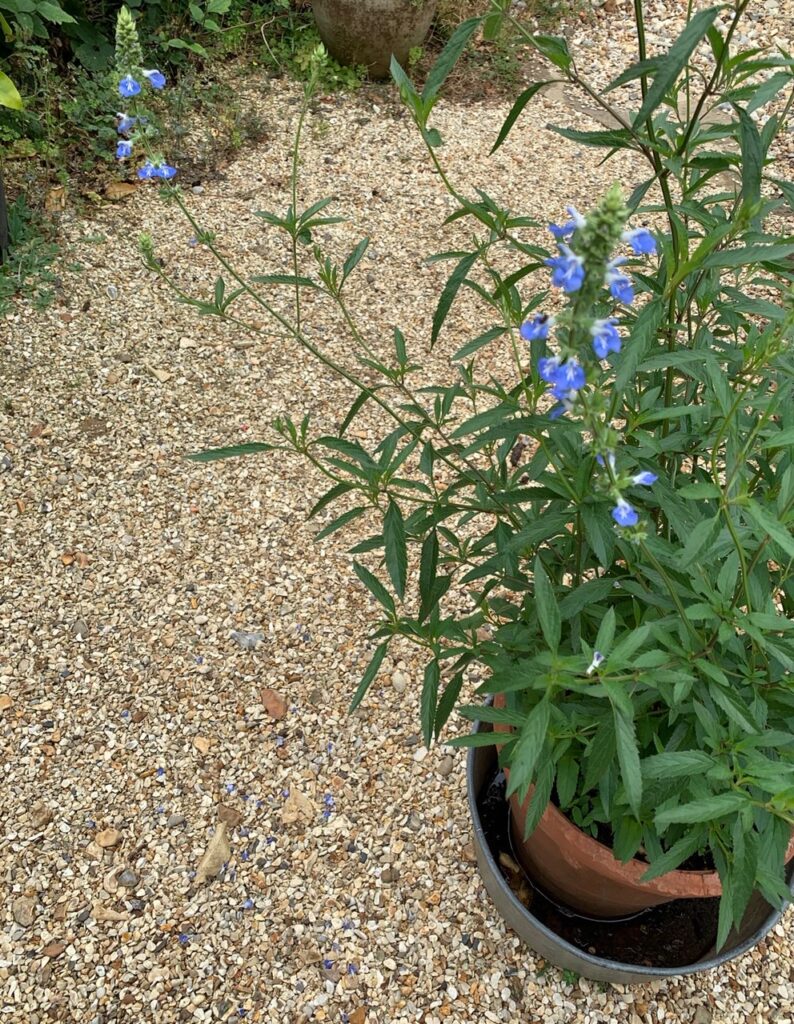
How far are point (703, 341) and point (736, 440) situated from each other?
0.32 m

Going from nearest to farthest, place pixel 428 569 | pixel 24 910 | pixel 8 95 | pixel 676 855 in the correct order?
pixel 676 855, pixel 428 569, pixel 24 910, pixel 8 95

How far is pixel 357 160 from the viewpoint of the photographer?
446 cm

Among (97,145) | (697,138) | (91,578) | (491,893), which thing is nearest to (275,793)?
(491,893)

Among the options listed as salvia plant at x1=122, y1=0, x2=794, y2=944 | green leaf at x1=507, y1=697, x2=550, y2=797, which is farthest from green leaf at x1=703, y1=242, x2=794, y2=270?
green leaf at x1=507, y1=697, x2=550, y2=797

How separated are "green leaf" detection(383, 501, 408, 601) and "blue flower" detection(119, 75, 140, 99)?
0.84 metres

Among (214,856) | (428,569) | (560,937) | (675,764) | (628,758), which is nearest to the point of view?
(628,758)

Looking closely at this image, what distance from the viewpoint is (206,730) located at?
252 cm

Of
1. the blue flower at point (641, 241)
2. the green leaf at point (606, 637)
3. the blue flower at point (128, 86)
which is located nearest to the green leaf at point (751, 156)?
the blue flower at point (641, 241)

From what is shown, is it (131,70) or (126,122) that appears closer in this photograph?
(131,70)

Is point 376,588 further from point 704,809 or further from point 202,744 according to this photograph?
point 202,744

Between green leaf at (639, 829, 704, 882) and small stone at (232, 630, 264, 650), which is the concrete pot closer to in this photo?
green leaf at (639, 829, 704, 882)

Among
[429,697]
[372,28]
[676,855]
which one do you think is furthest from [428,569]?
[372,28]

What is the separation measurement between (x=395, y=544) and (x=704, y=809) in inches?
27.1

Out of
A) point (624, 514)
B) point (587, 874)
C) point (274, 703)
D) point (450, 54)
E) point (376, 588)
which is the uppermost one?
point (450, 54)
